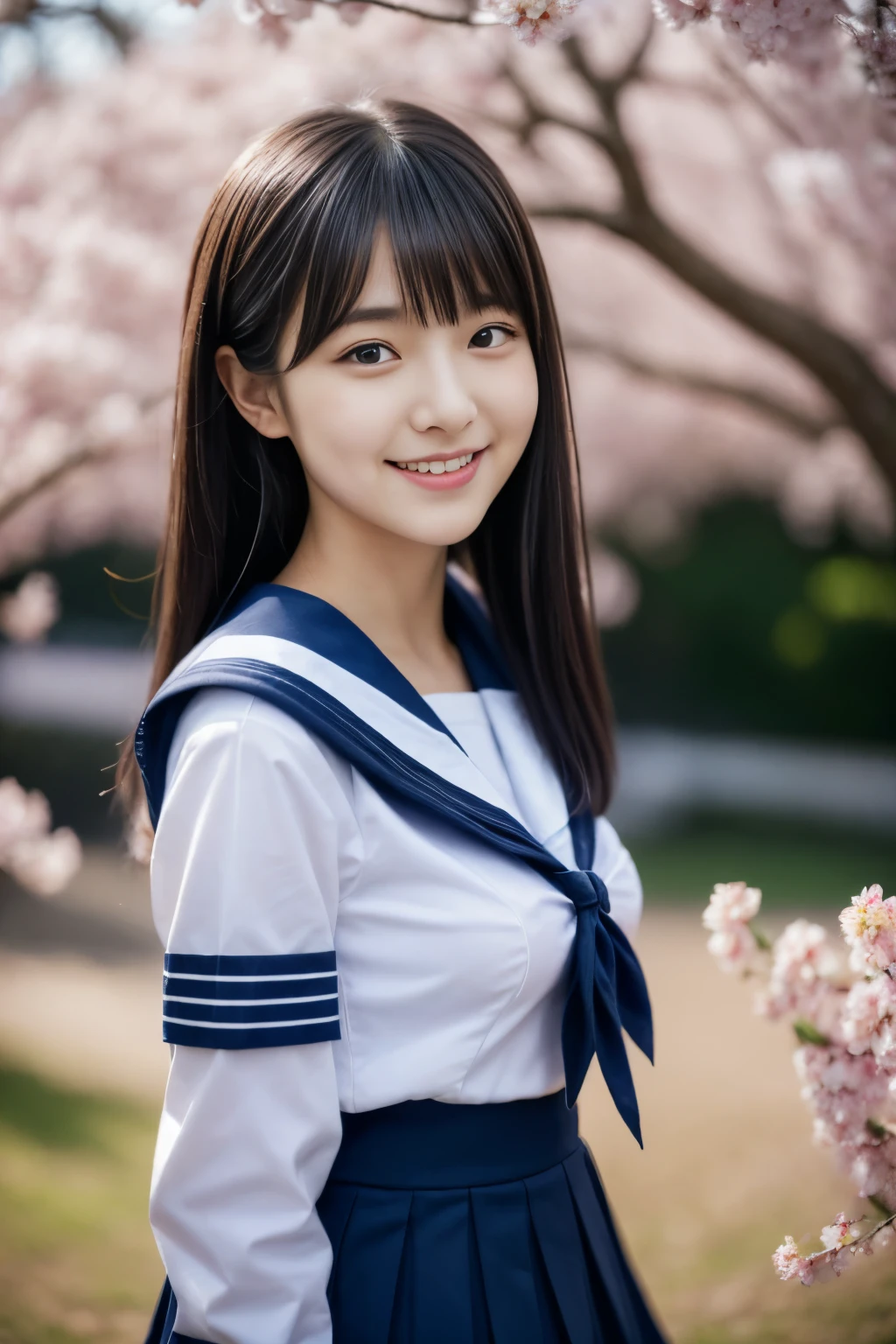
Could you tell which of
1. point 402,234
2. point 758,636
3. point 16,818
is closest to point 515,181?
point 16,818

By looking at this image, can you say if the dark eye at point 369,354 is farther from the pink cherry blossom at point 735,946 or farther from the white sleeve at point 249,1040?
the pink cherry blossom at point 735,946

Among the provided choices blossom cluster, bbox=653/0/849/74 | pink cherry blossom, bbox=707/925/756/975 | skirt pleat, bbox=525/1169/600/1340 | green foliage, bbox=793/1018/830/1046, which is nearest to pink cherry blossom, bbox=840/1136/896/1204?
green foliage, bbox=793/1018/830/1046

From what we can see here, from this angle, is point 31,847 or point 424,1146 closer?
point 424,1146

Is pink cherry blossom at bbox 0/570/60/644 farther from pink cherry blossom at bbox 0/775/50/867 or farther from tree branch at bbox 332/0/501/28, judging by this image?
tree branch at bbox 332/0/501/28

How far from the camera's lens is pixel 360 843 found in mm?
1271

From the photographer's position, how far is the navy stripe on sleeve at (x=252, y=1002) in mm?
1172

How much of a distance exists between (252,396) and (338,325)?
204 millimetres

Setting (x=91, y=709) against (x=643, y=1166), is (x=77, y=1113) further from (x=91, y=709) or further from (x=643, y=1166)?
(x=91, y=709)

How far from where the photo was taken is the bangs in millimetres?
1295

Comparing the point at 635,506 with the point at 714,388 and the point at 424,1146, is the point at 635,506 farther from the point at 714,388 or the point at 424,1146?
the point at 424,1146

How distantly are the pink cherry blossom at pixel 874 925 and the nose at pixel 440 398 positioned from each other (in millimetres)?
698

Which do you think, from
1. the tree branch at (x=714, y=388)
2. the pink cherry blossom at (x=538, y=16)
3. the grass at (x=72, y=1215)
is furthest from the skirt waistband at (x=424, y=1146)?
the tree branch at (x=714, y=388)

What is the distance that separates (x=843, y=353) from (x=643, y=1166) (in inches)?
99.9

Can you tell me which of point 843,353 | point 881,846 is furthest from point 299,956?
point 881,846
